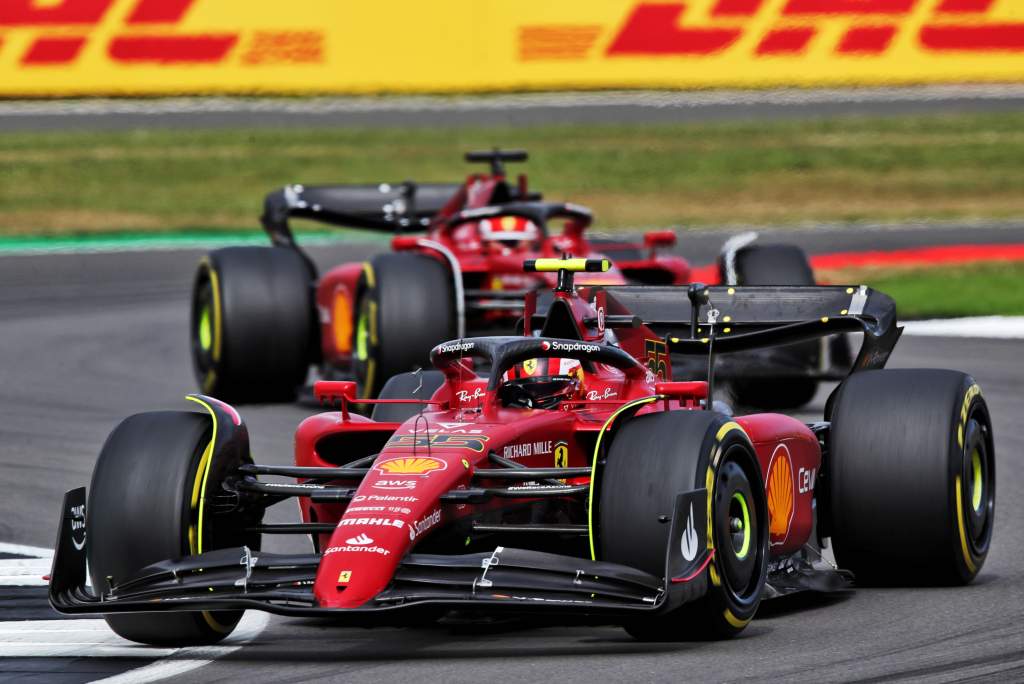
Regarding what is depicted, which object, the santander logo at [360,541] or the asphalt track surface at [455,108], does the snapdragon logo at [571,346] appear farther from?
the asphalt track surface at [455,108]

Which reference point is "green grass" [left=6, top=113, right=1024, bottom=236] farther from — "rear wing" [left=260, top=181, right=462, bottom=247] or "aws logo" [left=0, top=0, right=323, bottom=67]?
"rear wing" [left=260, top=181, right=462, bottom=247]

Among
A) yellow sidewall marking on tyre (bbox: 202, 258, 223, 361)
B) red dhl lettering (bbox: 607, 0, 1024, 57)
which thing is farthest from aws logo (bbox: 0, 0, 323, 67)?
yellow sidewall marking on tyre (bbox: 202, 258, 223, 361)

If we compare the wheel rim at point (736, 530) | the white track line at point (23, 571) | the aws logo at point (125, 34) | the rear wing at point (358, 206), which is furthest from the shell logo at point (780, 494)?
the aws logo at point (125, 34)

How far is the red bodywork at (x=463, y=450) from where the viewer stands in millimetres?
7609

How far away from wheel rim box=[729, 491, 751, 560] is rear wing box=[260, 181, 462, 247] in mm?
A: 11188

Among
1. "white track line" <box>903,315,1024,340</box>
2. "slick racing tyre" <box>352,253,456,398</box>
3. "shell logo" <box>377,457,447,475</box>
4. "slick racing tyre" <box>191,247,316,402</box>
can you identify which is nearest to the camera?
"shell logo" <box>377,457,447,475</box>

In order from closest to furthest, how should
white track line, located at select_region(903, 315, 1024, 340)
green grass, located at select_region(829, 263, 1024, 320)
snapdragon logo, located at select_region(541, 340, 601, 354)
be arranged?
snapdragon logo, located at select_region(541, 340, 601, 354), white track line, located at select_region(903, 315, 1024, 340), green grass, located at select_region(829, 263, 1024, 320)

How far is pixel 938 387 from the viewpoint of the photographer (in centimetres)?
948

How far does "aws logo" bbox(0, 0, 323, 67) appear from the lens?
3772 cm

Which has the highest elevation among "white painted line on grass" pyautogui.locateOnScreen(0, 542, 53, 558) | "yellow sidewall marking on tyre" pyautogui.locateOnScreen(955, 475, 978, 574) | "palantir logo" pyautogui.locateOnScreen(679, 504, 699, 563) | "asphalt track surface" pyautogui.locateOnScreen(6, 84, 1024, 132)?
"asphalt track surface" pyautogui.locateOnScreen(6, 84, 1024, 132)

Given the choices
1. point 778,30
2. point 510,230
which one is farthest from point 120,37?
point 510,230

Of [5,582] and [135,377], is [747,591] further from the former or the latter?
[135,377]

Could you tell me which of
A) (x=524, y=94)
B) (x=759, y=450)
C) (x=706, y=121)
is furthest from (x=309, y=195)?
(x=706, y=121)

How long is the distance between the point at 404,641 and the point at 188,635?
0.84m
